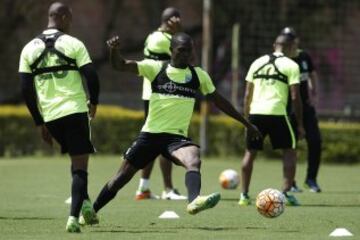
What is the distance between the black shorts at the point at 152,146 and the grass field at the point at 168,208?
699 mm

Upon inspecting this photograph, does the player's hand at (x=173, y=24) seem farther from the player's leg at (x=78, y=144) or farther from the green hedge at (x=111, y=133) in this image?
the green hedge at (x=111, y=133)

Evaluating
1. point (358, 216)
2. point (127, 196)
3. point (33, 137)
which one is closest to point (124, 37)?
point (33, 137)

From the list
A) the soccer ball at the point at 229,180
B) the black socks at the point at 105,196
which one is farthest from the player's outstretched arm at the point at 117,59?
the soccer ball at the point at 229,180

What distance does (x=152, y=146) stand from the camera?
1155cm

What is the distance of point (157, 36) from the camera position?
49.7ft

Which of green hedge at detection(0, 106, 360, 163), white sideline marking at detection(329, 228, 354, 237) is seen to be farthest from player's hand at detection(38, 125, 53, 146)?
green hedge at detection(0, 106, 360, 163)

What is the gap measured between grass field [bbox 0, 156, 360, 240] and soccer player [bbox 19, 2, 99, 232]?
69 cm

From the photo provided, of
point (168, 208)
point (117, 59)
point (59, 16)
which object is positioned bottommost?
point (168, 208)

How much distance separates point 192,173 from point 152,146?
612mm

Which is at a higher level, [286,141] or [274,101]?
[274,101]

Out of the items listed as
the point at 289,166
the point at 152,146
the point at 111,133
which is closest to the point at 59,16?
the point at 152,146

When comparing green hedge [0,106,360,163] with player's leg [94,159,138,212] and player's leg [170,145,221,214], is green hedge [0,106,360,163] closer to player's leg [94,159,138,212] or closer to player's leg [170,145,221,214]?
player's leg [94,159,138,212]

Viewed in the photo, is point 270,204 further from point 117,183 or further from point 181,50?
point 181,50

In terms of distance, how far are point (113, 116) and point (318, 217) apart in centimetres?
1386
